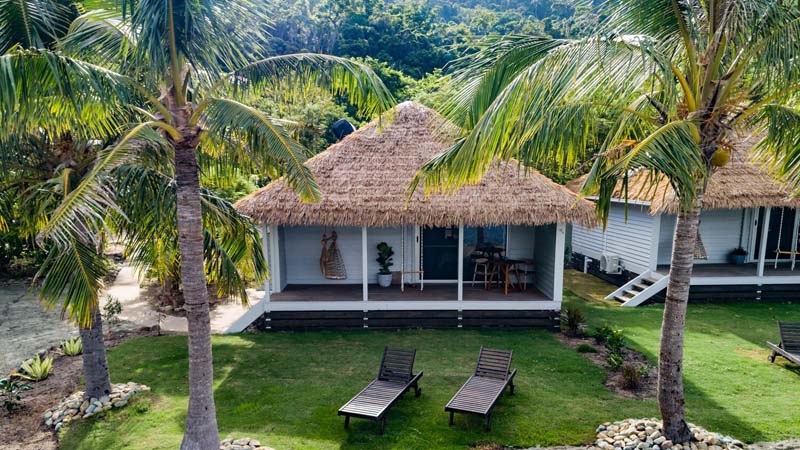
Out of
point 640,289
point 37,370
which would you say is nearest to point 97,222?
point 37,370

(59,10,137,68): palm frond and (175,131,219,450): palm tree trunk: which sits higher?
(59,10,137,68): palm frond

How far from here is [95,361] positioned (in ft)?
24.1

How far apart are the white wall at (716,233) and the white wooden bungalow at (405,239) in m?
4.89

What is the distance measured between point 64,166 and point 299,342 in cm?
568

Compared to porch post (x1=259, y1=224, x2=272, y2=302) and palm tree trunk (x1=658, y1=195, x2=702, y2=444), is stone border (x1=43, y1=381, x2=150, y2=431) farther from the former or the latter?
palm tree trunk (x1=658, y1=195, x2=702, y2=444)

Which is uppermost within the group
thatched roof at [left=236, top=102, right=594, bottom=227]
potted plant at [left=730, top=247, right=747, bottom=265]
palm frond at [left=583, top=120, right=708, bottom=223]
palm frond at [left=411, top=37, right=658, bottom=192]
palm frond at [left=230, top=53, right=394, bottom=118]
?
palm frond at [left=230, top=53, right=394, bottom=118]

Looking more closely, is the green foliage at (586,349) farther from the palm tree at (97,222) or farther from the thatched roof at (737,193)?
the palm tree at (97,222)

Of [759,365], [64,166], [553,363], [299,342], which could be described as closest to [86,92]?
[64,166]

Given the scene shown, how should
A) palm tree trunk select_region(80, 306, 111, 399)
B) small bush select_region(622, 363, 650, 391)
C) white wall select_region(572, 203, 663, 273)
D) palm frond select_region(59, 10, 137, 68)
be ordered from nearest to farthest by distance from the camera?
palm frond select_region(59, 10, 137, 68)
palm tree trunk select_region(80, 306, 111, 399)
small bush select_region(622, 363, 650, 391)
white wall select_region(572, 203, 663, 273)

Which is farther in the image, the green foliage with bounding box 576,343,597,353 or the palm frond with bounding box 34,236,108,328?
the green foliage with bounding box 576,343,597,353

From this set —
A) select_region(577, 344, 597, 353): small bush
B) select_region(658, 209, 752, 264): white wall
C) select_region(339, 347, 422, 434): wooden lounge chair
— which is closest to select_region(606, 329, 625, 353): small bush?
select_region(577, 344, 597, 353): small bush

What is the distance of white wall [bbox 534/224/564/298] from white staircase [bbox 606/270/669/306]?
297cm

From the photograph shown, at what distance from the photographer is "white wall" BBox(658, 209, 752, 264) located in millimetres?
14766

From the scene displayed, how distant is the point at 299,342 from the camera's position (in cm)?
1045
